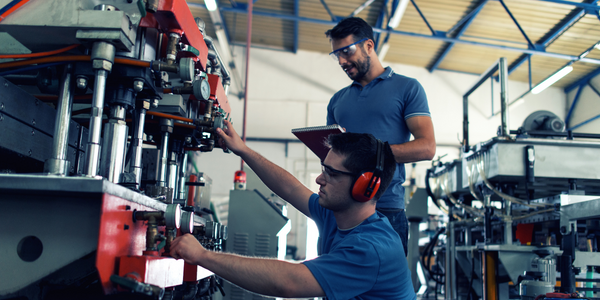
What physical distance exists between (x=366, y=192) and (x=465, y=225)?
2.82 m

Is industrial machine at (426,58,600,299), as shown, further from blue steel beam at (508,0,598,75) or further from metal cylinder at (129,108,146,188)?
blue steel beam at (508,0,598,75)

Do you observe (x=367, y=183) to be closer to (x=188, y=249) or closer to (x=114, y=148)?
(x=188, y=249)

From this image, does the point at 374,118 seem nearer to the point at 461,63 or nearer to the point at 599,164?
the point at 599,164

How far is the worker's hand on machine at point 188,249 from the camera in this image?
94 centimetres

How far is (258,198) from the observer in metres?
2.87

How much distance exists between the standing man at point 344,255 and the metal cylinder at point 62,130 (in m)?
0.28

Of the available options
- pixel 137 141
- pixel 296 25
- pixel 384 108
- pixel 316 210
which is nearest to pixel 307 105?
pixel 296 25

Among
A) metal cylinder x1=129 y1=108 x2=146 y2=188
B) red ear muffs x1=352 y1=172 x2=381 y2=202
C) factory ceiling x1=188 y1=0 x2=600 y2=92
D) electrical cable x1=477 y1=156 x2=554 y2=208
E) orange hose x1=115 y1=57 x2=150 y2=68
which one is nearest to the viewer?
orange hose x1=115 y1=57 x2=150 y2=68

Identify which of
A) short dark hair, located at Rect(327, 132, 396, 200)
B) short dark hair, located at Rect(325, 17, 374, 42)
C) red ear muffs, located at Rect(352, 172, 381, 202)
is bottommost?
red ear muffs, located at Rect(352, 172, 381, 202)

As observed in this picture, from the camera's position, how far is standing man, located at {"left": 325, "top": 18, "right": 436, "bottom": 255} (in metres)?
1.62

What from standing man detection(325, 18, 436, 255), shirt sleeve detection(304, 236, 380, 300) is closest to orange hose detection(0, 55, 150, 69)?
shirt sleeve detection(304, 236, 380, 300)

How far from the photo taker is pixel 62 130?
3.15 feet

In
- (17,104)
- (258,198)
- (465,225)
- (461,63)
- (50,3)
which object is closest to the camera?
(50,3)

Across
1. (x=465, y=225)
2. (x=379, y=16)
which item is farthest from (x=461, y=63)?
(x=465, y=225)
